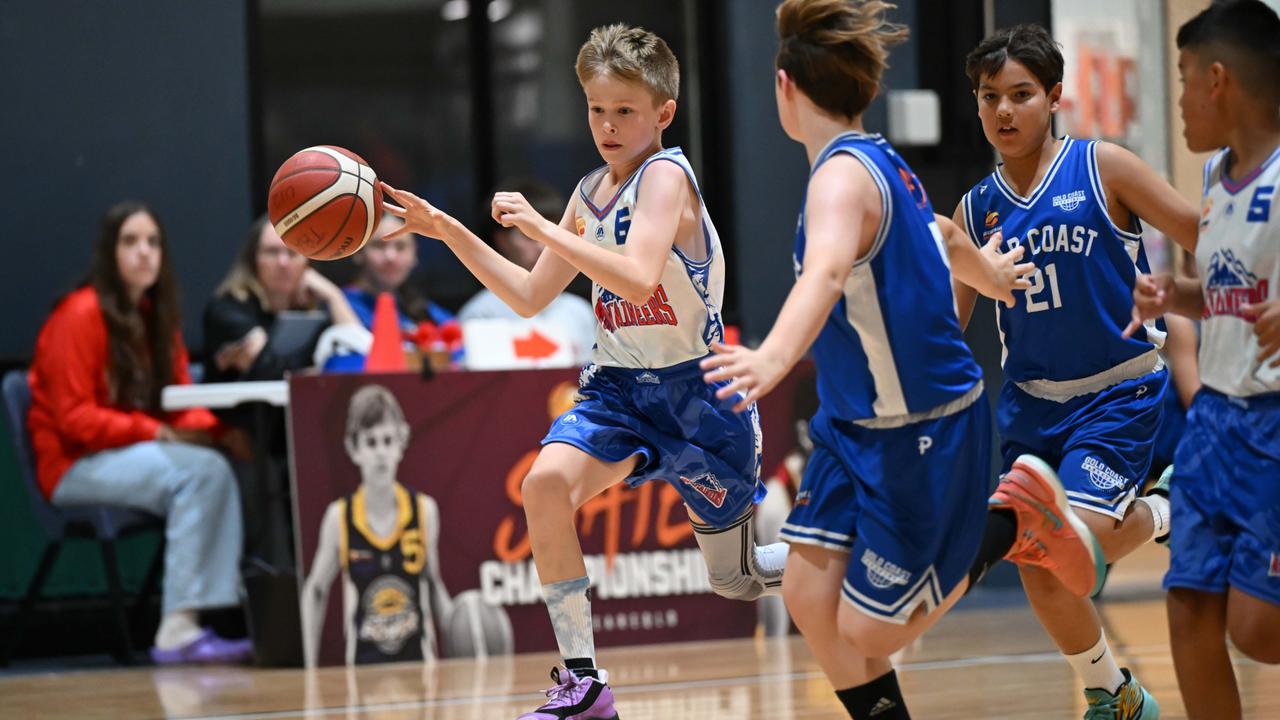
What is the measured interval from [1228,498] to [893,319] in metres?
0.77

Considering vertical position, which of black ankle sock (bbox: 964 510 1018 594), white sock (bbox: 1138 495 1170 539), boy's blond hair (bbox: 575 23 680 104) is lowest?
white sock (bbox: 1138 495 1170 539)

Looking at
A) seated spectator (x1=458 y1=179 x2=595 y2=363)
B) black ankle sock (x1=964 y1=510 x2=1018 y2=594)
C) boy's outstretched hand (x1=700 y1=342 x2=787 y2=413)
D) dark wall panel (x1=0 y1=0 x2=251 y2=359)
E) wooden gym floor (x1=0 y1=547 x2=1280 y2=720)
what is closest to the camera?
boy's outstretched hand (x1=700 y1=342 x2=787 y2=413)

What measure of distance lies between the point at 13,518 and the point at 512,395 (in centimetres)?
266

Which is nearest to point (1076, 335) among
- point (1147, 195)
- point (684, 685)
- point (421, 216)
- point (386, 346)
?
point (1147, 195)

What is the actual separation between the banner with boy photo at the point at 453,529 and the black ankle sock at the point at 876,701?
3.25 m

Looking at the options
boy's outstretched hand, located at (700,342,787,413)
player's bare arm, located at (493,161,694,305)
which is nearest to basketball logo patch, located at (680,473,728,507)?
player's bare arm, located at (493,161,694,305)

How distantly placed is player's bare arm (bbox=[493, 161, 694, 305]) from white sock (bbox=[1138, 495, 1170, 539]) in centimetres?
141

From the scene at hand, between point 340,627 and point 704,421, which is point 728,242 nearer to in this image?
point 340,627

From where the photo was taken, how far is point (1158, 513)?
3967 millimetres

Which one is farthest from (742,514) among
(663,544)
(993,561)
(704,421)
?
(663,544)

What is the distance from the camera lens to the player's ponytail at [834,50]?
121 inches

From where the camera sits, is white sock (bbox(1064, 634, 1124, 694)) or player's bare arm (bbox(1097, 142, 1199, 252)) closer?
player's bare arm (bbox(1097, 142, 1199, 252))

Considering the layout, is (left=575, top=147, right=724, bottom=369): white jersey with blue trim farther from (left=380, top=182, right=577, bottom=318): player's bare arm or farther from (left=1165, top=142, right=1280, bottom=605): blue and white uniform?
(left=1165, top=142, right=1280, bottom=605): blue and white uniform

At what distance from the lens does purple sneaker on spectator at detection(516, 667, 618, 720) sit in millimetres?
3828
